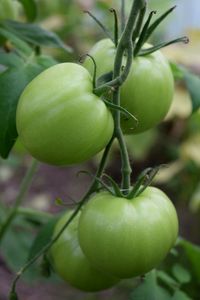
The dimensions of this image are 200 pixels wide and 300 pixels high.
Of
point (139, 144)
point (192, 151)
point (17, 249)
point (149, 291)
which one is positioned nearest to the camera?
point (149, 291)

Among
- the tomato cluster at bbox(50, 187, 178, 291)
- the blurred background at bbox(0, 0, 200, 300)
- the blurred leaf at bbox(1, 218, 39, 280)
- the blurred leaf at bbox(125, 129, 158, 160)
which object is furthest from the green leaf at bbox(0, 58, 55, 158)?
the blurred leaf at bbox(125, 129, 158, 160)

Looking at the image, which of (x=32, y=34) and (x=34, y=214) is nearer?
(x=32, y=34)

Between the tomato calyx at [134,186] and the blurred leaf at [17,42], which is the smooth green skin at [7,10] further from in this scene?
the tomato calyx at [134,186]

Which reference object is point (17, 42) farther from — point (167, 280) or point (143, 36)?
point (167, 280)

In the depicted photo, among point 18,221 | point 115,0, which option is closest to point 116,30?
point 18,221

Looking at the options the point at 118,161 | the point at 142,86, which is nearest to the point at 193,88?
the point at 142,86

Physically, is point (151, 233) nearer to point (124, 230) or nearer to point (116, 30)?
point (124, 230)
